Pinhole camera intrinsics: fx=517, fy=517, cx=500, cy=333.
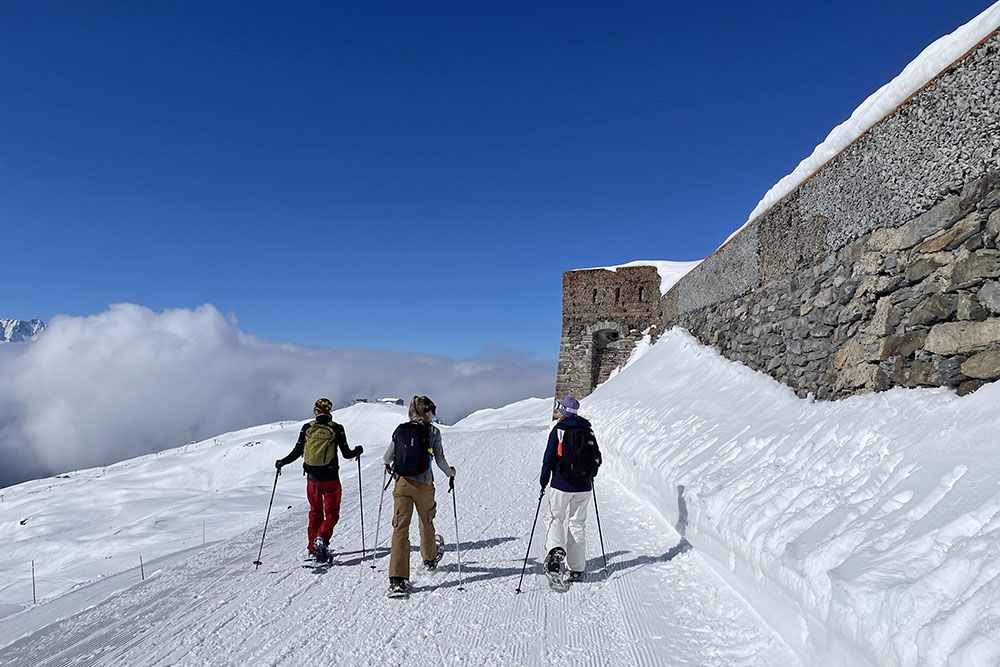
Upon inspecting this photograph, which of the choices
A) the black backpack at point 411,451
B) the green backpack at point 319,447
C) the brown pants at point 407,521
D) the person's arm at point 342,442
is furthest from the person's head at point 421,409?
the green backpack at point 319,447

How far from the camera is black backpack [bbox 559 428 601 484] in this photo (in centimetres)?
504

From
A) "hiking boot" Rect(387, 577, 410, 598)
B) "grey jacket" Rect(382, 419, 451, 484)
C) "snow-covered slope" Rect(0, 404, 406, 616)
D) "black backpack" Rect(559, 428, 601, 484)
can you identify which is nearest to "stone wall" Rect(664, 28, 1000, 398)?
"black backpack" Rect(559, 428, 601, 484)

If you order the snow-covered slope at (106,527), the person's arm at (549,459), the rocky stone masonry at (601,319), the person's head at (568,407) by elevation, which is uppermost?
the rocky stone masonry at (601,319)

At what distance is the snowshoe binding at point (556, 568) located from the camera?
479 cm

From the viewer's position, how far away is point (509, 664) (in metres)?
3.46

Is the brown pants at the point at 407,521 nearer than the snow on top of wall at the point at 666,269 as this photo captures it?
Yes

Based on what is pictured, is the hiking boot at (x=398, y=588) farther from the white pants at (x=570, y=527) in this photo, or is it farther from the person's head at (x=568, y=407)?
the person's head at (x=568, y=407)

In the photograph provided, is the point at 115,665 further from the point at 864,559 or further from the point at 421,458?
the point at 864,559

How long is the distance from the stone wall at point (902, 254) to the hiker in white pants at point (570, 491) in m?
3.09

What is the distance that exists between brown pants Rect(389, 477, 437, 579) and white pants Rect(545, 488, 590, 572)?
1.19m

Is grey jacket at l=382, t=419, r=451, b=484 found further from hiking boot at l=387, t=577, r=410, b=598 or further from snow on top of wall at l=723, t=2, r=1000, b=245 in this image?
snow on top of wall at l=723, t=2, r=1000, b=245

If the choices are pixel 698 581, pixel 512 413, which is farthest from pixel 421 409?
pixel 512 413

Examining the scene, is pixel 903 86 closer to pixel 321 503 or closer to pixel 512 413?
pixel 321 503

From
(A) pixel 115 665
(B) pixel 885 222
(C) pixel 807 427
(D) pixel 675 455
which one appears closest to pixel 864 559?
(C) pixel 807 427
